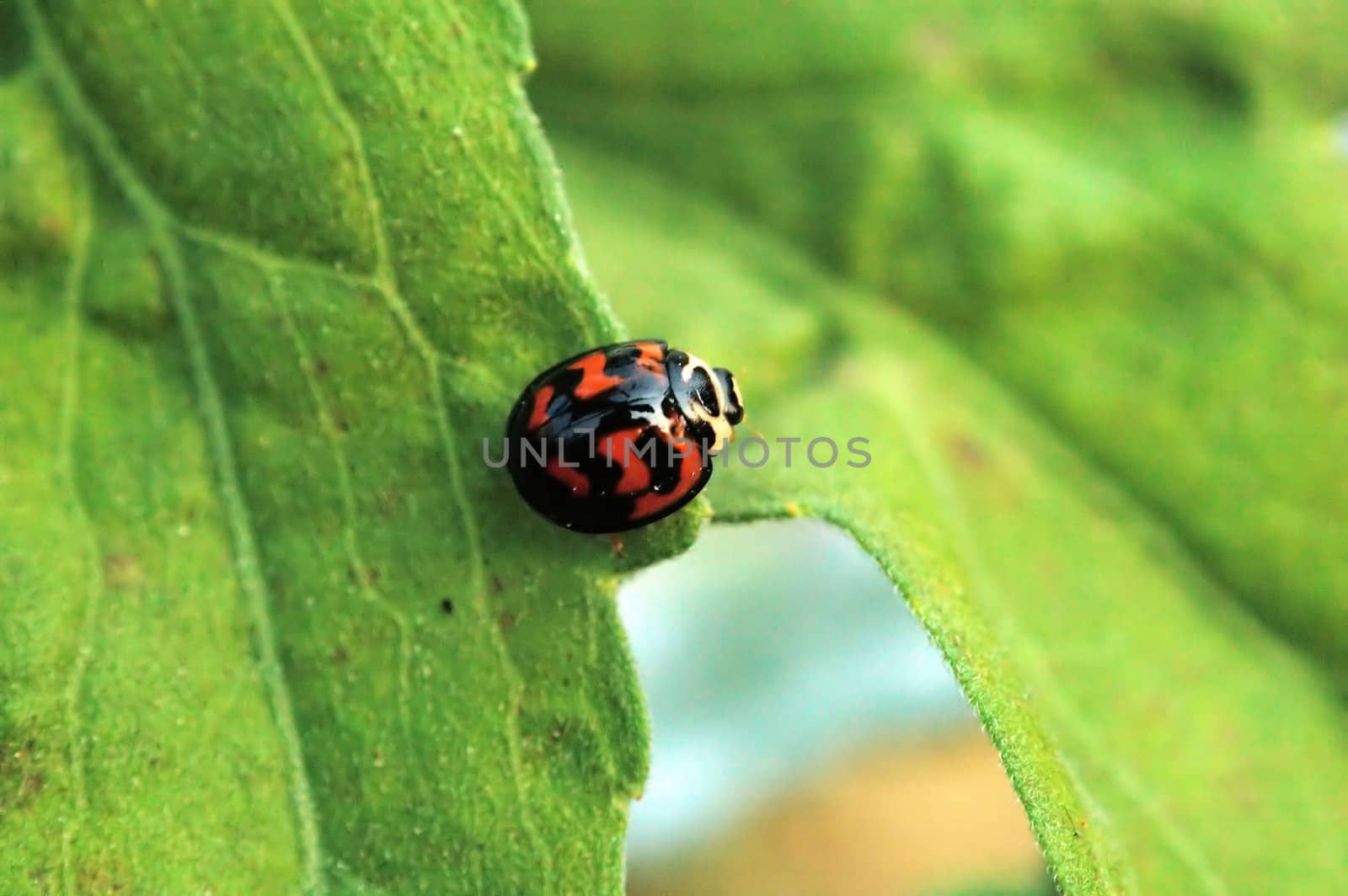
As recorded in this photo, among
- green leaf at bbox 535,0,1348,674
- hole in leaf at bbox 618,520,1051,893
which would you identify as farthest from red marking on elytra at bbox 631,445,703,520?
hole in leaf at bbox 618,520,1051,893

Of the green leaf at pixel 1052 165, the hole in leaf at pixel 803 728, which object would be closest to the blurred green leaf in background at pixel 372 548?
the green leaf at pixel 1052 165

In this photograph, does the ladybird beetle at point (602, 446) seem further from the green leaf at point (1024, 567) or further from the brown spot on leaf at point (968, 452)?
the brown spot on leaf at point (968, 452)

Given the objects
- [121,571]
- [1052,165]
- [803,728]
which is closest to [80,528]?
[121,571]

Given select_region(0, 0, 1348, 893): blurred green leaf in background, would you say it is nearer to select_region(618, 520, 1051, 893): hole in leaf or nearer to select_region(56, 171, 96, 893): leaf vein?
select_region(56, 171, 96, 893): leaf vein

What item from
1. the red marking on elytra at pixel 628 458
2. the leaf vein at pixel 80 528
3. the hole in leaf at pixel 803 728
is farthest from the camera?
the hole in leaf at pixel 803 728

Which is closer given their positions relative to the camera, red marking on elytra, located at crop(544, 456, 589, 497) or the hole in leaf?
red marking on elytra, located at crop(544, 456, 589, 497)

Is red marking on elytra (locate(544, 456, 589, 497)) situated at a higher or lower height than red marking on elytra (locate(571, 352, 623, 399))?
lower

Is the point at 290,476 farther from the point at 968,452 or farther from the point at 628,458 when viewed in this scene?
the point at 968,452
